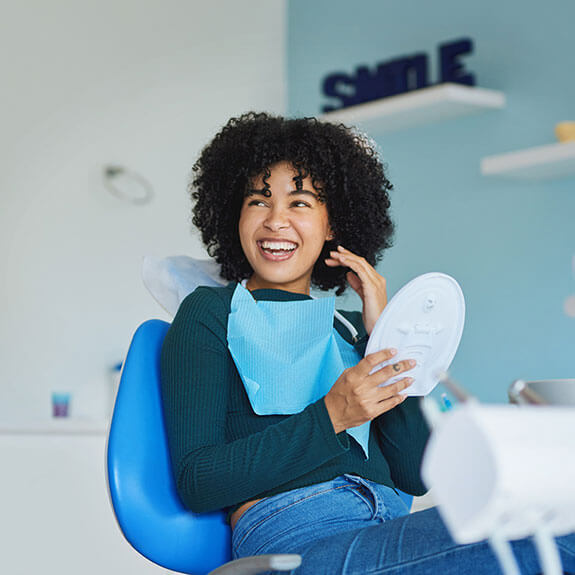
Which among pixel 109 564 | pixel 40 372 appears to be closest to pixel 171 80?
pixel 40 372

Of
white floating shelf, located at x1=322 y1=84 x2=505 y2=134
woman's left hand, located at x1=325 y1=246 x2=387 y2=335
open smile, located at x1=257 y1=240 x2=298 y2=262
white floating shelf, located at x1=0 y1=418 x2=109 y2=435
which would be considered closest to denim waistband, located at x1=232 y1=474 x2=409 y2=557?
woman's left hand, located at x1=325 y1=246 x2=387 y2=335

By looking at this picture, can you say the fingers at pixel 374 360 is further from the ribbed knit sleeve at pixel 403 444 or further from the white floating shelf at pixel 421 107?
the white floating shelf at pixel 421 107

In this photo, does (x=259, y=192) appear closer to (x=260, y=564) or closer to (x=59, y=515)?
(x=260, y=564)

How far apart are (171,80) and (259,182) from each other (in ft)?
7.08

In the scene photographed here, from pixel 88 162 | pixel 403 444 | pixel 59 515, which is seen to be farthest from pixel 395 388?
pixel 88 162

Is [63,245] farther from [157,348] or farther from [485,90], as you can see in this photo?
[157,348]

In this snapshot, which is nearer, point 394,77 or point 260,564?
point 260,564

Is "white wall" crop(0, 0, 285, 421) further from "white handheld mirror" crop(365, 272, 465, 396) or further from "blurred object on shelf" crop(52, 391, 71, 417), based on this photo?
"white handheld mirror" crop(365, 272, 465, 396)

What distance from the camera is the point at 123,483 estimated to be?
3.34ft

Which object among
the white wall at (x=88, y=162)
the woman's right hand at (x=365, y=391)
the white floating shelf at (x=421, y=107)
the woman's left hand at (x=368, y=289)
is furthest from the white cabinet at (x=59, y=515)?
the white floating shelf at (x=421, y=107)

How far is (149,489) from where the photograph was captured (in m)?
1.04

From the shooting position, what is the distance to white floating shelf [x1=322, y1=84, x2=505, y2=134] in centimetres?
275

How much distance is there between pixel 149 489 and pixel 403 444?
39cm

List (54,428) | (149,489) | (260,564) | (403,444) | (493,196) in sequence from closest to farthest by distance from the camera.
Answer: (260,564)
(149,489)
(403,444)
(54,428)
(493,196)
